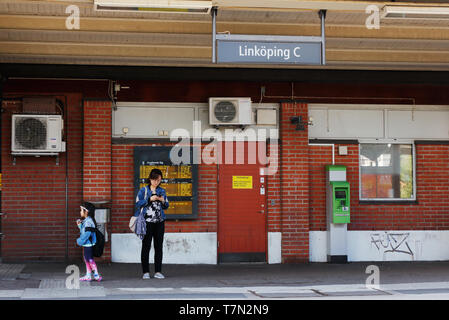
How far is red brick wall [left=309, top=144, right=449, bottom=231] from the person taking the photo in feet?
41.7

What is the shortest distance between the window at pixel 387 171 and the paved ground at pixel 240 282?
1.42 metres

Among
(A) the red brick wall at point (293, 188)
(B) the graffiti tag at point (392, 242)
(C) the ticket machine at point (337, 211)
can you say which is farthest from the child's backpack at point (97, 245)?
(B) the graffiti tag at point (392, 242)

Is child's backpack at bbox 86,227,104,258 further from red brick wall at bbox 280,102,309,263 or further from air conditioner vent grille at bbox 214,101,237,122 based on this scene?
red brick wall at bbox 280,102,309,263

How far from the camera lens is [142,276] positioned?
34.5 ft

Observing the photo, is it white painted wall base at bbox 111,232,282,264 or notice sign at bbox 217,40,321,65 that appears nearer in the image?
notice sign at bbox 217,40,321,65

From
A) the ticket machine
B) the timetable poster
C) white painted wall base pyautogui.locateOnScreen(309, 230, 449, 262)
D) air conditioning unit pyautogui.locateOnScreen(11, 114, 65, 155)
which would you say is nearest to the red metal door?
the timetable poster

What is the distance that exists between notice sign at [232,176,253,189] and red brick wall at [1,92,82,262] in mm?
2966

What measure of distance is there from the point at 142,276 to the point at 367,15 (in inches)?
217

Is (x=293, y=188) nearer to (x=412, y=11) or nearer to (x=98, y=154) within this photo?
(x=98, y=154)

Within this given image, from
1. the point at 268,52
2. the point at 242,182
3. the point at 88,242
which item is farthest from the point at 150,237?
the point at 268,52

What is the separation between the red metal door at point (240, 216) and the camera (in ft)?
40.5

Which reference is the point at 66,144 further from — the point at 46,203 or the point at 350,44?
the point at 350,44

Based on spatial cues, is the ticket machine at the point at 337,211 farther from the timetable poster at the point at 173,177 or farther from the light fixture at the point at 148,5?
the light fixture at the point at 148,5

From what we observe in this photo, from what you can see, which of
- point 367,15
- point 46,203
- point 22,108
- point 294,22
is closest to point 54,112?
point 22,108
